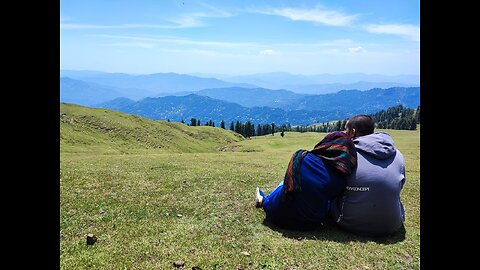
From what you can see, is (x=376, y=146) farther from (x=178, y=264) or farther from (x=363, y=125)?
(x=178, y=264)

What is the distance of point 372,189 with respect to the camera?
375 inches

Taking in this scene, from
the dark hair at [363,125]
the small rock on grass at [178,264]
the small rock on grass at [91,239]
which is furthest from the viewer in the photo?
the dark hair at [363,125]

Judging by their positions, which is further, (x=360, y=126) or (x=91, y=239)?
(x=360, y=126)

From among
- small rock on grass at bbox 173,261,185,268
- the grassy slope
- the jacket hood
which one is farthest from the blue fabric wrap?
the grassy slope

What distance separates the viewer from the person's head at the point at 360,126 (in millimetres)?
10227

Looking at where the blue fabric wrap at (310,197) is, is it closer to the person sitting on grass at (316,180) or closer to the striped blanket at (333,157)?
the person sitting on grass at (316,180)

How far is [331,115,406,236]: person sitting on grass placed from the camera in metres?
9.56

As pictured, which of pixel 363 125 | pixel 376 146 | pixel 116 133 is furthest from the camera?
pixel 116 133

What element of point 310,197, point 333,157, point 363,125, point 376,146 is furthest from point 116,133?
point 376,146

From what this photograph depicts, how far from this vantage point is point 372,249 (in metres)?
9.00

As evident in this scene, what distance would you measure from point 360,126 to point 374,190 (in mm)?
1882

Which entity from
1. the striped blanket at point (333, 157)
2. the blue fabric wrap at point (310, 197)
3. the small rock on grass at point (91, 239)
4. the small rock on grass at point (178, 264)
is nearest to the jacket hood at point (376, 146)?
the striped blanket at point (333, 157)
